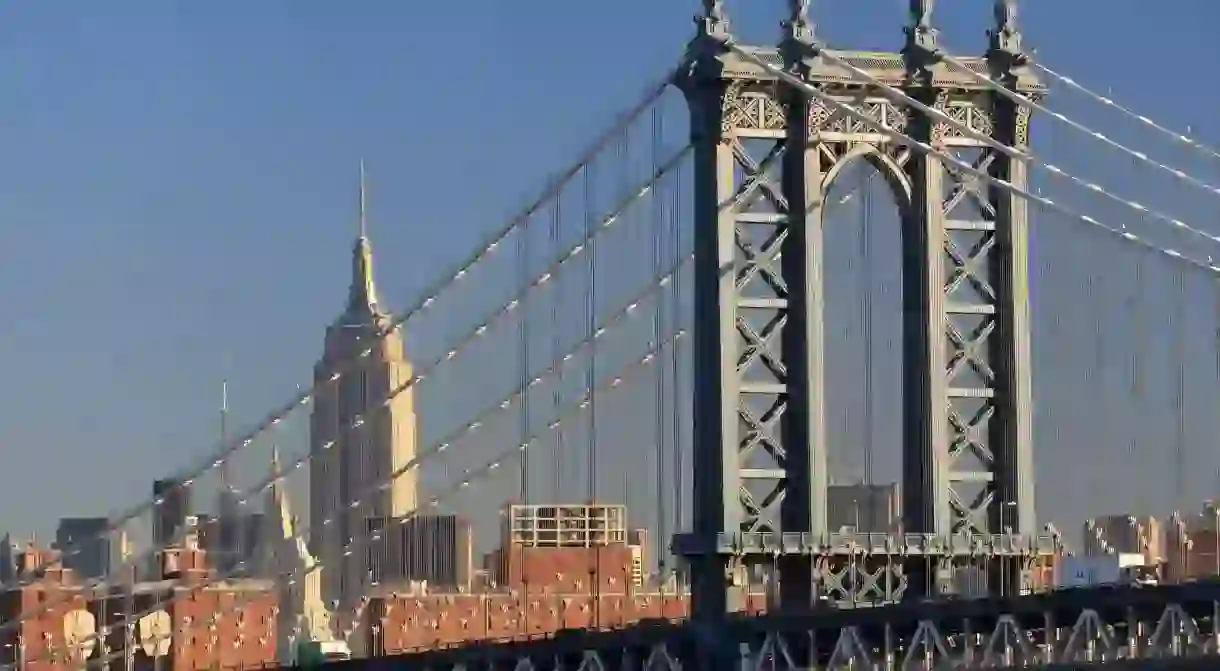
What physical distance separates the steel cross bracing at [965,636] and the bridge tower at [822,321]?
131 centimetres

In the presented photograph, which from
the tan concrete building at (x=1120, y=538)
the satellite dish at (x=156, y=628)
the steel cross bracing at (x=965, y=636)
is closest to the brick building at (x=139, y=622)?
the satellite dish at (x=156, y=628)

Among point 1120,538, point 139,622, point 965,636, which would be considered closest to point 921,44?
point 965,636

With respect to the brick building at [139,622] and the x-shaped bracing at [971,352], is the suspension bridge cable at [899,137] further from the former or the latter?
the brick building at [139,622]

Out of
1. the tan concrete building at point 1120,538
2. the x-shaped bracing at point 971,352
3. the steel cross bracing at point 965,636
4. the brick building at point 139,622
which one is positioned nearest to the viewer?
the steel cross bracing at point 965,636

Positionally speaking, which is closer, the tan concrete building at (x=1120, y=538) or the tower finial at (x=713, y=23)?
the tower finial at (x=713, y=23)

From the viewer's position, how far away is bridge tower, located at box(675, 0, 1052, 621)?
83.5 metres

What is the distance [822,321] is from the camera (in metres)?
84.1

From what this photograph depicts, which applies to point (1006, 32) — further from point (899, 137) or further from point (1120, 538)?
point (1120, 538)

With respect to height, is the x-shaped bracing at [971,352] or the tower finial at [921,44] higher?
the tower finial at [921,44]

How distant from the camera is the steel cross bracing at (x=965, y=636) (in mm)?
74938

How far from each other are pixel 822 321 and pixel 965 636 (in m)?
7.61

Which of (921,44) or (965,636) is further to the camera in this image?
(921,44)

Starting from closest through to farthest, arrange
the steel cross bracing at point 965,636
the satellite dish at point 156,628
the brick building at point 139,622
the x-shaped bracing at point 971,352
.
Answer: the steel cross bracing at point 965,636 < the x-shaped bracing at point 971,352 < the brick building at point 139,622 < the satellite dish at point 156,628

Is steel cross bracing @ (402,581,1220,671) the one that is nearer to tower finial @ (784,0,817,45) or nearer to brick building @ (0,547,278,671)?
tower finial @ (784,0,817,45)
